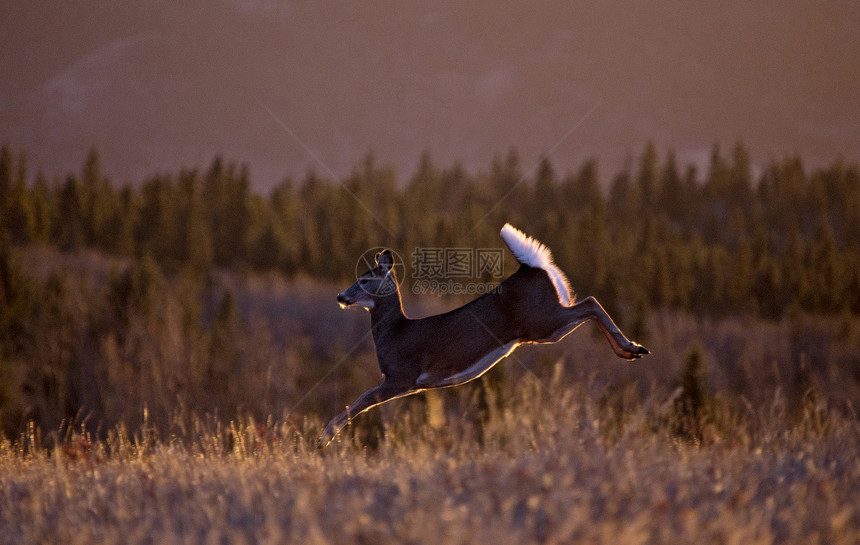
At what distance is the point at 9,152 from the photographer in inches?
1908

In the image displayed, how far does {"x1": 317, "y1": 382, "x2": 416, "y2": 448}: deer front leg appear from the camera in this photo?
6.17 meters

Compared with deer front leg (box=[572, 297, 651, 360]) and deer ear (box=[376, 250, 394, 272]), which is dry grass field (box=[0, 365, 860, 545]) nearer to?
deer front leg (box=[572, 297, 651, 360])

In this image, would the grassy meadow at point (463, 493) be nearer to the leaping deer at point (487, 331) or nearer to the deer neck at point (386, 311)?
the leaping deer at point (487, 331)

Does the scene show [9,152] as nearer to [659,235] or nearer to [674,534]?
[659,235]

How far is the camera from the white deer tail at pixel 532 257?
6.66m

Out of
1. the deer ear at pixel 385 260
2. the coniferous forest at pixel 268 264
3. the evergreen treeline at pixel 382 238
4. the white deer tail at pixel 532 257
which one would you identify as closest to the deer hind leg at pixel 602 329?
the white deer tail at pixel 532 257

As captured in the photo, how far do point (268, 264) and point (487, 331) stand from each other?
37770 mm

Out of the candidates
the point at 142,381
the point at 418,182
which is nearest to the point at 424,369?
the point at 142,381

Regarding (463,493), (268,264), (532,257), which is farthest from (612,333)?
(268,264)

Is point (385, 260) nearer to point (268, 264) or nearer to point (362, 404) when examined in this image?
point (362, 404)

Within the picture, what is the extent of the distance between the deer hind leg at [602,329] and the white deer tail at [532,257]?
0.56 feet

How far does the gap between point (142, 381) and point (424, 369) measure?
11.3 m

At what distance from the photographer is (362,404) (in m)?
6.38

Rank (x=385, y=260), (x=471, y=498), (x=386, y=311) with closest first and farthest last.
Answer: (x=471, y=498) < (x=385, y=260) < (x=386, y=311)
